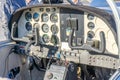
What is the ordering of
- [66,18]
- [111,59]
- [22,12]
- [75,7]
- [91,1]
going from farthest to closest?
[91,1], [22,12], [66,18], [75,7], [111,59]

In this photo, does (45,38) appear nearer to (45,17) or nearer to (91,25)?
(45,17)

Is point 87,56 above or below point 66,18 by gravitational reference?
below

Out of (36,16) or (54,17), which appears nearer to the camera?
(54,17)

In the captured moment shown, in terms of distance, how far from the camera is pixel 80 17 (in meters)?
2.36

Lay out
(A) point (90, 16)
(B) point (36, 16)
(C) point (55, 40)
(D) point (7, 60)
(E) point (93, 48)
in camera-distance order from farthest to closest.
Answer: (D) point (7, 60) < (B) point (36, 16) < (C) point (55, 40) < (A) point (90, 16) < (E) point (93, 48)

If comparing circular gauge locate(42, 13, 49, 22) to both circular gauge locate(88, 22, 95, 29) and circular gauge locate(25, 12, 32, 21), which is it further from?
circular gauge locate(88, 22, 95, 29)

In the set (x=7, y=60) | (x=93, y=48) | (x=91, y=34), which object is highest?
(x=91, y=34)

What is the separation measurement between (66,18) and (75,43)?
26cm

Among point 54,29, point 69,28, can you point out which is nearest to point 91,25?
point 69,28

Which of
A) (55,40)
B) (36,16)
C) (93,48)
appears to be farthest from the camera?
(36,16)

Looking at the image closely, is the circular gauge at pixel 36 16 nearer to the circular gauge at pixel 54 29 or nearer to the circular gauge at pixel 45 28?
the circular gauge at pixel 45 28

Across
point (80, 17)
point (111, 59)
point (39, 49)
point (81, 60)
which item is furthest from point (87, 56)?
point (39, 49)

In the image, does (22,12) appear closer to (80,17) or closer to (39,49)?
(39,49)

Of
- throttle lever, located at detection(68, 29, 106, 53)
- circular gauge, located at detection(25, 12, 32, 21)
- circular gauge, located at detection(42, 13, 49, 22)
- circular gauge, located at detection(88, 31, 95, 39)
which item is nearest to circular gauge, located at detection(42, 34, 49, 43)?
circular gauge, located at detection(42, 13, 49, 22)
